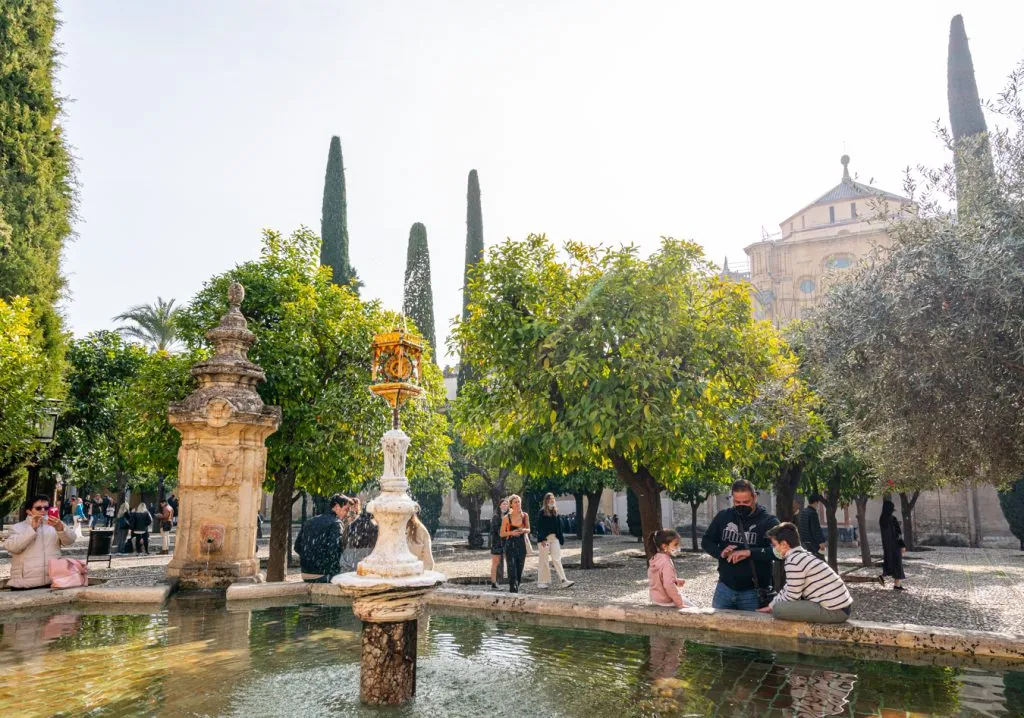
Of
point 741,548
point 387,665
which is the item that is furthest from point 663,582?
point 387,665

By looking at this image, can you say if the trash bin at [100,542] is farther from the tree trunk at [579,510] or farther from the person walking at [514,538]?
the tree trunk at [579,510]

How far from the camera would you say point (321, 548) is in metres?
9.71

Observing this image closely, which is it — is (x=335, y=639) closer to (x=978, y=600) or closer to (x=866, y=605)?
(x=866, y=605)

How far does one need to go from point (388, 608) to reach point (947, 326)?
625 centimetres

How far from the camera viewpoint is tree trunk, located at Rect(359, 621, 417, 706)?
4836mm

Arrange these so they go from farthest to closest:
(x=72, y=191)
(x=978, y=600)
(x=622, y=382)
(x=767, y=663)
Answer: (x=72, y=191) < (x=978, y=600) < (x=622, y=382) < (x=767, y=663)

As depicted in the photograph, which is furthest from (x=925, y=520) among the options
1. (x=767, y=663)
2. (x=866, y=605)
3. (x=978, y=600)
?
(x=767, y=663)

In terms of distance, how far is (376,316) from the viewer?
1396 centimetres

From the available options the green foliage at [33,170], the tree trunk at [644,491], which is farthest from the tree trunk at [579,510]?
the green foliage at [33,170]

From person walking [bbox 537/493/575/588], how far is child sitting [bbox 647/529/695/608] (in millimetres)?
4714

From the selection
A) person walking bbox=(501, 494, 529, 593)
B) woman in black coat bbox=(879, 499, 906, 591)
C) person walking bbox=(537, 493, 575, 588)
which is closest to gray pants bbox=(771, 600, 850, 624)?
person walking bbox=(501, 494, 529, 593)

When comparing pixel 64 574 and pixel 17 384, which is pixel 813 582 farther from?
pixel 17 384

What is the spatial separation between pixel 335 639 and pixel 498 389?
21.0 feet

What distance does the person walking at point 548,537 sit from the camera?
12.6 meters
